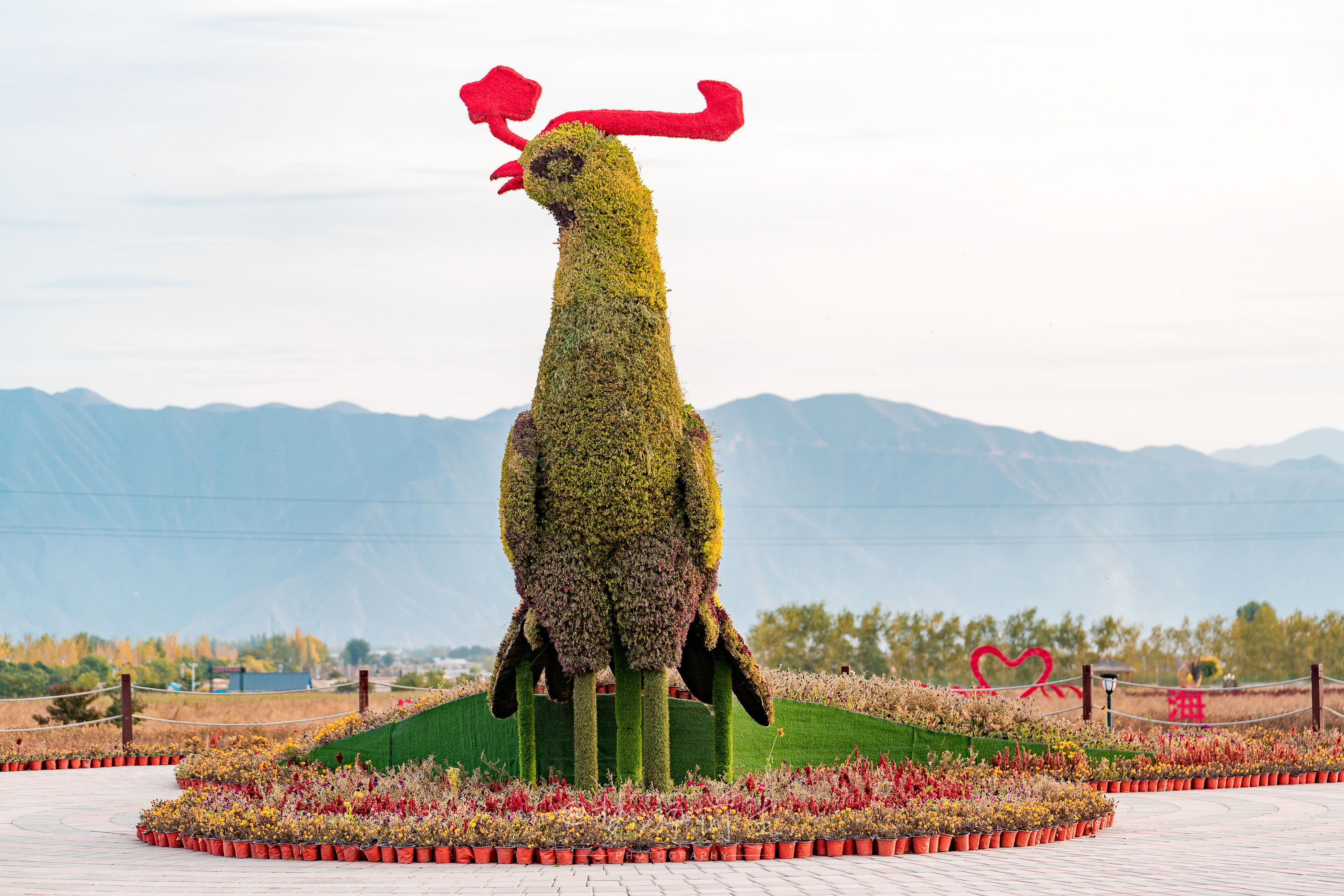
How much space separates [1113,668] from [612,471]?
2156cm

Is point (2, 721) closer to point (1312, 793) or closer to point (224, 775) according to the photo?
point (224, 775)

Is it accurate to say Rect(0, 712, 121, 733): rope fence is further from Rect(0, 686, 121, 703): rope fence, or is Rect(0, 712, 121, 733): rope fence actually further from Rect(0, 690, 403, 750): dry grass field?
Rect(0, 686, 121, 703): rope fence

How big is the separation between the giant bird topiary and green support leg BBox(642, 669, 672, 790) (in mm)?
12

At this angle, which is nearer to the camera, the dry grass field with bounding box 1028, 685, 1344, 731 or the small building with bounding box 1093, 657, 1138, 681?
the dry grass field with bounding box 1028, 685, 1344, 731

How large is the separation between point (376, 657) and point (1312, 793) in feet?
439

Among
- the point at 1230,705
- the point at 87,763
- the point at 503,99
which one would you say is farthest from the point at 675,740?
the point at 1230,705

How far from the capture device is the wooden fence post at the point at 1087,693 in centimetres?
1644

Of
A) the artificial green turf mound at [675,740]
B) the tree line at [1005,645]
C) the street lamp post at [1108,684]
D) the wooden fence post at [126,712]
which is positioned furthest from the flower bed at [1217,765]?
the tree line at [1005,645]

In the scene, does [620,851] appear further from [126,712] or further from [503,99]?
[126,712]

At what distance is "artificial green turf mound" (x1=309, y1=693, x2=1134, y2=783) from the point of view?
1148 cm

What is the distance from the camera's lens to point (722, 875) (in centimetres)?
791

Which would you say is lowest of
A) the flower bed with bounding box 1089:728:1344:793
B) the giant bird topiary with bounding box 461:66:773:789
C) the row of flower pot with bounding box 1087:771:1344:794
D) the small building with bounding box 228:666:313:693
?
the small building with bounding box 228:666:313:693

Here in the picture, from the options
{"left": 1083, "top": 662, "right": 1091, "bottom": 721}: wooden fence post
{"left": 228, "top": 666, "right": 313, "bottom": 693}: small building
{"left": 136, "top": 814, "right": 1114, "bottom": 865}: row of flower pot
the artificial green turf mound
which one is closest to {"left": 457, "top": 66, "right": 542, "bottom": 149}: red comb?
the artificial green turf mound

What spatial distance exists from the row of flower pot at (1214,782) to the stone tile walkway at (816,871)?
240 centimetres
